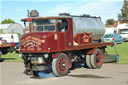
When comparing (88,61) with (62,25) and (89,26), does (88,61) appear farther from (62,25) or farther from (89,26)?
(62,25)

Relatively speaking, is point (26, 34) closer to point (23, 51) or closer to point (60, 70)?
point (23, 51)

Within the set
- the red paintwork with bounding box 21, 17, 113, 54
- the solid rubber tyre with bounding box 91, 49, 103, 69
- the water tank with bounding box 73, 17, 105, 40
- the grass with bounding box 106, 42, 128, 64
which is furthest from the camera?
the grass with bounding box 106, 42, 128, 64

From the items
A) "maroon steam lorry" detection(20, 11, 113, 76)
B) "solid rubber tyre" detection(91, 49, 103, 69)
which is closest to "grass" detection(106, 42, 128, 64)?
"solid rubber tyre" detection(91, 49, 103, 69)

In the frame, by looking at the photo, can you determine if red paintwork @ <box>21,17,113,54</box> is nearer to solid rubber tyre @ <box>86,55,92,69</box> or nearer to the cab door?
the cab door

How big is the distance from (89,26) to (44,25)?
12.0 feet

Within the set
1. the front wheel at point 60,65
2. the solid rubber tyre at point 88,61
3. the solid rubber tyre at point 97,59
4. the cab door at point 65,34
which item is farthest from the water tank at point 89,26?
the front wheel at point 60,65

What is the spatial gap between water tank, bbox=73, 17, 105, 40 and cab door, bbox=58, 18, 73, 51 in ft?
2.51

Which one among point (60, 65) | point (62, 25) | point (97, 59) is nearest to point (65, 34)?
point (62, 25)

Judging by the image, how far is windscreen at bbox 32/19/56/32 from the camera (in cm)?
1230

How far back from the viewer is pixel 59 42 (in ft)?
40.1

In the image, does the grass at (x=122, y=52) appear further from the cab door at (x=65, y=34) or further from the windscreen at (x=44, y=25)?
the windscreen at (x=44, y=25)

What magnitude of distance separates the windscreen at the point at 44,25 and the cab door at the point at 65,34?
0.38 m

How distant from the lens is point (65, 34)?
41.4 ft

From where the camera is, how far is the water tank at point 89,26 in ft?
45.8
